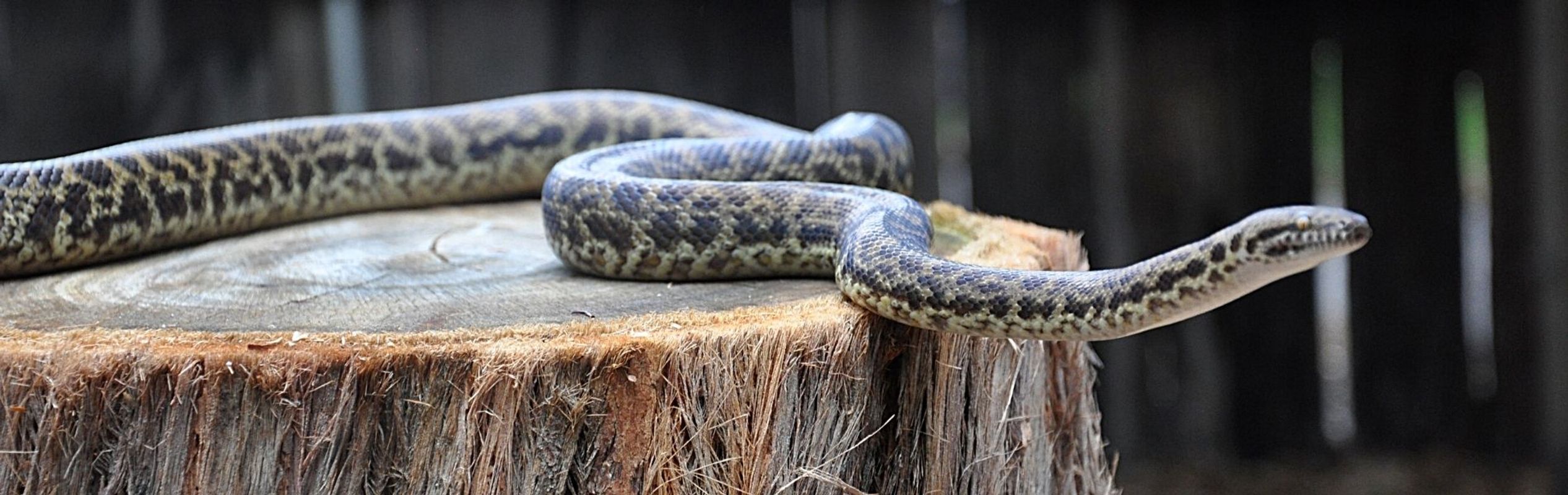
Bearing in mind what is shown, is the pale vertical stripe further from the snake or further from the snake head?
the snake head

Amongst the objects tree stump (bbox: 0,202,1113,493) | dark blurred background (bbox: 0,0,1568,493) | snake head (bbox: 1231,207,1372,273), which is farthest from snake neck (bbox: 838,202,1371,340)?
dark blurred background (bbox: 0,0,1568,493)

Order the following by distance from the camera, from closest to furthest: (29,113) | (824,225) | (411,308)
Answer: (411,308) → (824,225) → (29,113)

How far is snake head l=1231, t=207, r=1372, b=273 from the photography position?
2.40 metres

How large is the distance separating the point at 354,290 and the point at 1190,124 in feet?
14.7

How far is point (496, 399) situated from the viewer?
258 centimetres

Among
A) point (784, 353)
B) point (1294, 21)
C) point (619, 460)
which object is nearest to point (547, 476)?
point (619, 460)

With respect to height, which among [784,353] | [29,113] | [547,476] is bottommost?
[547,476]

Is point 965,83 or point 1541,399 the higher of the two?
point 965,83

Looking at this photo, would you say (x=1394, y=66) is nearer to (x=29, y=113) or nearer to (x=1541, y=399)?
(x=1541, y=399)

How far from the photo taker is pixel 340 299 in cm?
326

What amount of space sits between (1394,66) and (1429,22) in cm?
25

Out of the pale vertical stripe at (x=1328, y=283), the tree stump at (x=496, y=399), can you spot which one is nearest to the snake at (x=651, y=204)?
the tree stump at (x=496, y=399)

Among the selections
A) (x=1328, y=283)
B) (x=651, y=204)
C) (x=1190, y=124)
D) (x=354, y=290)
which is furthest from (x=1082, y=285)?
(x=1328, y=283)

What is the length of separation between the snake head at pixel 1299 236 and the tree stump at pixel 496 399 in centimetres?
80
